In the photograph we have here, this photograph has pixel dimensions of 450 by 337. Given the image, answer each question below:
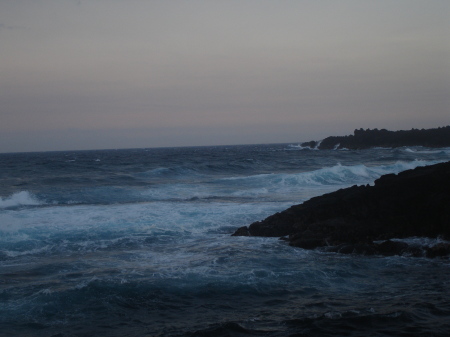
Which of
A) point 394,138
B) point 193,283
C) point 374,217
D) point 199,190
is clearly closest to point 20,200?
point 199,190

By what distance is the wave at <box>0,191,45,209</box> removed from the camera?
21812 mm

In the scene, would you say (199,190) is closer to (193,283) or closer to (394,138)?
(193,283)

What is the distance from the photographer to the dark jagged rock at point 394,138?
7094cm

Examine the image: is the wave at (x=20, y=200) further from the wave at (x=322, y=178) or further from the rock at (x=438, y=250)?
the rock at (x=438, y=250)

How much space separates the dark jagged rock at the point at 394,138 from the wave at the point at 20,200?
63543mm

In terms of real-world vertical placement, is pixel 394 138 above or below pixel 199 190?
above

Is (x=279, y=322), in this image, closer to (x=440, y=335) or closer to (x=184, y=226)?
(x=440, y=335)

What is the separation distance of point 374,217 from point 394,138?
67821 mm

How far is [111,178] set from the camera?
32.8m

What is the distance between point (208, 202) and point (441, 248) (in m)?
12.3

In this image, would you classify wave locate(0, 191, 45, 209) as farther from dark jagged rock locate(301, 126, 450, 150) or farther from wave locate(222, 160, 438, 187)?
dark jagged rock locate(301, 126, 450, 150)

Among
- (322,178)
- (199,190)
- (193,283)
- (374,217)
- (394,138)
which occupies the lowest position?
(193,283)

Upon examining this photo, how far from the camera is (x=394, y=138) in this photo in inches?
2977

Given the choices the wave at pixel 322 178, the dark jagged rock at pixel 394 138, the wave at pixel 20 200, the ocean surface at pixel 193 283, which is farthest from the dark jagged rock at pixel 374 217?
the dark jagged rock at pixel 394 138
